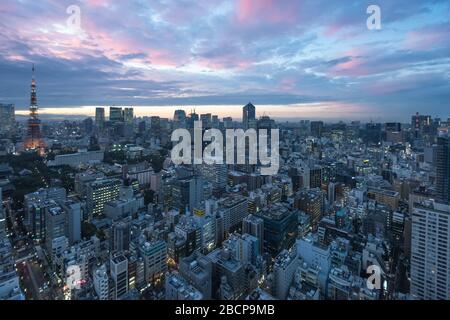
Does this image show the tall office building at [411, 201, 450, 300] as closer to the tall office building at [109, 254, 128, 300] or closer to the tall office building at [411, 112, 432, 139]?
the tall office building at [109, 254, 128, 300]

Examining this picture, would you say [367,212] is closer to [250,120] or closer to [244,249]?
[244,249]

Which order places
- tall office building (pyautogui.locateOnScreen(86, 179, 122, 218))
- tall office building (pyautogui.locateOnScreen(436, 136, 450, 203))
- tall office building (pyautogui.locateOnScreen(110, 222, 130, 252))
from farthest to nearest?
tall office building (pyautogui.locateOnScreen(86, 179, 122, 218)) < tall office building (pyautogui.locateOnScreen(436, 136, 450, 203)) < tall office building (pyautogui.locateOnScreen(110, 222, 130, 252))

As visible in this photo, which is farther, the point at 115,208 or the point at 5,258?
the point at 115,208

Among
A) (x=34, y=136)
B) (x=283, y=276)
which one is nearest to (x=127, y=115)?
(x=34, y=136)

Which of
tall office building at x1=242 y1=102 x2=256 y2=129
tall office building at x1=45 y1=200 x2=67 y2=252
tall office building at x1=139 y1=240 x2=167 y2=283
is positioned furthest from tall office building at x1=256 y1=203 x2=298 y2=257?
tall office building at x1=242 y1=102 x2=256 y2=129

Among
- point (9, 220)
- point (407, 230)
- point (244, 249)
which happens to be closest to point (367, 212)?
point (407, 230)
